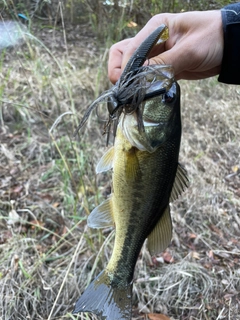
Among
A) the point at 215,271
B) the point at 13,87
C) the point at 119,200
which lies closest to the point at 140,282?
the point at 215,271

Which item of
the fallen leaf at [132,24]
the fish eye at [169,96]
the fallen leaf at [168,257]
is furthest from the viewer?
the fallen leaf at [132,24]

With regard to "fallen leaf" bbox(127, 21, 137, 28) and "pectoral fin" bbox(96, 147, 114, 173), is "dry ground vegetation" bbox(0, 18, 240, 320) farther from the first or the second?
"pectoral fin" bbox(96, 147, 114, 173)

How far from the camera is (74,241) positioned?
2709 mm

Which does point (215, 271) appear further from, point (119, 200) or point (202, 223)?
point (119, 200)

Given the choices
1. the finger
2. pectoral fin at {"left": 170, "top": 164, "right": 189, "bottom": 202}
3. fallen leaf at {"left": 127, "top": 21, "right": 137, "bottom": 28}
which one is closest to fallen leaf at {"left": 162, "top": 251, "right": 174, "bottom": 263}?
pectoral fin at {"left": 170, "top": 164, "right": 189, "bottom": 202}

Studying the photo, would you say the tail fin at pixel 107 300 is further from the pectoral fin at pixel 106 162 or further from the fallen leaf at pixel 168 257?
the fallen leaf at pixel 168 257

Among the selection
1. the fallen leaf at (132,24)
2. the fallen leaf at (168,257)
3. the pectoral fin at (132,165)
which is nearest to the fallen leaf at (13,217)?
the fallen leaf at (168,257)

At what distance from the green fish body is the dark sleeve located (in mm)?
608

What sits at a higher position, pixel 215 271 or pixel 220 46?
pixel 220 46

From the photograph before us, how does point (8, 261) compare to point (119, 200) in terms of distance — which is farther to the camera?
point (8, 261)

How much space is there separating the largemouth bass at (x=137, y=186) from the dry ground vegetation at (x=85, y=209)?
0.69 metres

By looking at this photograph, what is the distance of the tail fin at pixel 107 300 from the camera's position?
1515 mm

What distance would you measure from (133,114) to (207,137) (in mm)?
2773

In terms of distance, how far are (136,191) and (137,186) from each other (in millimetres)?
25
